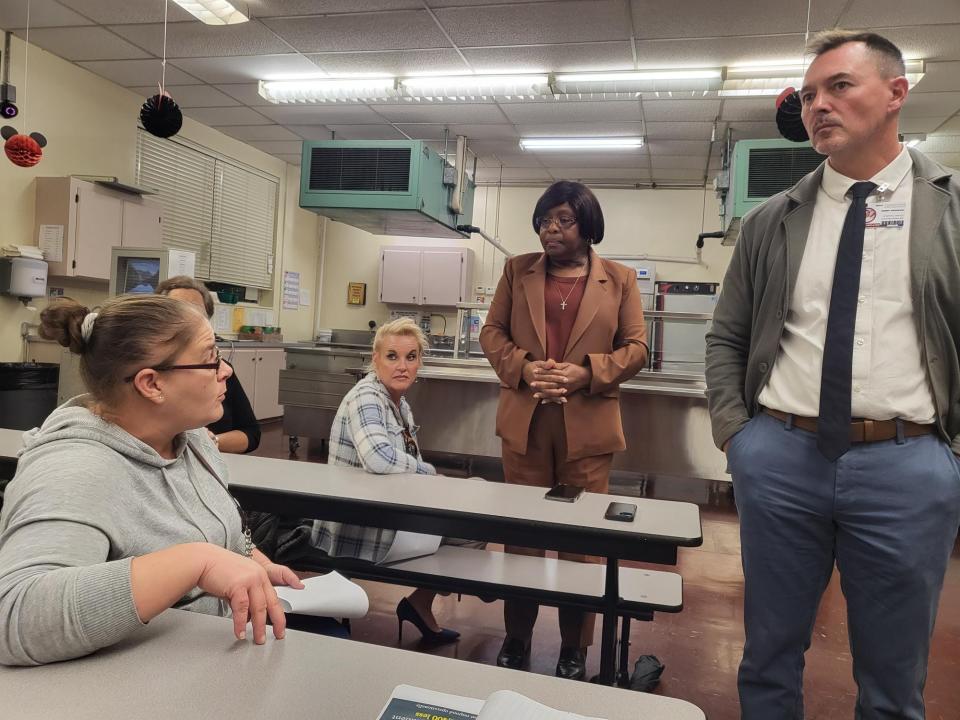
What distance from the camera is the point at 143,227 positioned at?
18.9ft

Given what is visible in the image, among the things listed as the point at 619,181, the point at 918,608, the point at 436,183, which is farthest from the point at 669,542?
the point at 619,181

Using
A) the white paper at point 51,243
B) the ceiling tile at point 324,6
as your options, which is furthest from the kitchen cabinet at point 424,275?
the ceiling tile at point 324,6

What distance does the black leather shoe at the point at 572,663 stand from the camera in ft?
6.94

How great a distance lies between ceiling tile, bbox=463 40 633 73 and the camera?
182 inches

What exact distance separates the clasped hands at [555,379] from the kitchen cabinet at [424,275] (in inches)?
246

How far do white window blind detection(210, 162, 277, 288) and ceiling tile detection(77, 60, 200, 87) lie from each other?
1536 millimetres

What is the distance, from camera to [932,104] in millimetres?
5262

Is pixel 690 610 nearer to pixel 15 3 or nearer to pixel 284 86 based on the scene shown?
pixel 284 86

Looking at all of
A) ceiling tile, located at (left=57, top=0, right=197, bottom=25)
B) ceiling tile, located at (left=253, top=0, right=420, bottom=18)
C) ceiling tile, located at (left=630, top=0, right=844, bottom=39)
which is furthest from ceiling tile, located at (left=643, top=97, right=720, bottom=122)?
ceiling tile, located at (left=57, top=0, right=197, bottom=25)

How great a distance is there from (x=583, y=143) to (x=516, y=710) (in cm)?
658

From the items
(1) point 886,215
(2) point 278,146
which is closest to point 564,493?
(1) point 886,215

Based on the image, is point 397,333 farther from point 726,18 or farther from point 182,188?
point 182,188

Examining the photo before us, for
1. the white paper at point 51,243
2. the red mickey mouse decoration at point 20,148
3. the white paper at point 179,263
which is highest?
the red mickey mouse decoration at point 20,148

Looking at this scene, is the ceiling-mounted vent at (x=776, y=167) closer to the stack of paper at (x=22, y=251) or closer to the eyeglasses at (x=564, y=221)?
the eyeglasses at (x=564, y=221)
